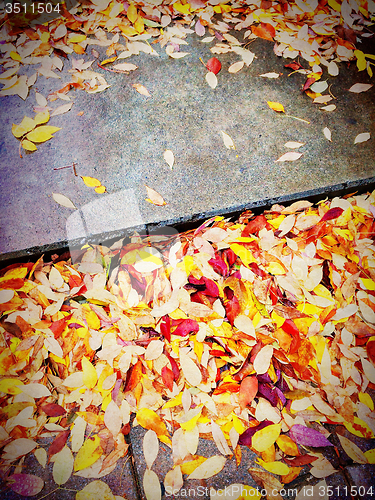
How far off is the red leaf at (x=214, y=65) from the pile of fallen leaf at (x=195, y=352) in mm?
1205

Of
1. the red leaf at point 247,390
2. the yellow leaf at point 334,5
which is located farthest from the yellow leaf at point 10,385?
the yellow leaf at point 334,5

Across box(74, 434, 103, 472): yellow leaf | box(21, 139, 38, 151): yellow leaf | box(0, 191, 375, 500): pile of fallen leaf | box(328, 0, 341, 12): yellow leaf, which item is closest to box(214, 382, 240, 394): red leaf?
box(0, 191, 375, 500): pile of fallen leaf

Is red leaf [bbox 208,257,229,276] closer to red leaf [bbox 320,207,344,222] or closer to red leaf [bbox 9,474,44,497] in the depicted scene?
red leaf [bbox 320,207,344,222]

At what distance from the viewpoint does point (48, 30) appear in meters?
1.97

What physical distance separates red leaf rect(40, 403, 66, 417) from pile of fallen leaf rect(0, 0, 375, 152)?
1.78 m

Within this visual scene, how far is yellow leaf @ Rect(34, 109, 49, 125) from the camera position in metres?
1.78

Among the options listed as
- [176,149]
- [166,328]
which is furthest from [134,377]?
[176,149]

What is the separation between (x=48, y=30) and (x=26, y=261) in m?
1.77

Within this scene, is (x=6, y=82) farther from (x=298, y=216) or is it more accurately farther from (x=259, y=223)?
(x=298, y=216)

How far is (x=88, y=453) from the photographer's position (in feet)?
3.80

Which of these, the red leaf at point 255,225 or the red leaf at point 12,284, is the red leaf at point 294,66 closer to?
the red leaf at point 255,225

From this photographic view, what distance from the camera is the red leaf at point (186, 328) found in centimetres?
129

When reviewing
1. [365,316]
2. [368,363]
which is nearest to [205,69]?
[365,316]

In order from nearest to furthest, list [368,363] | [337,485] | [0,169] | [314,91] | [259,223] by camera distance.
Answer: [337,485], [368,363], [259,223], [0,169], [314,91]
